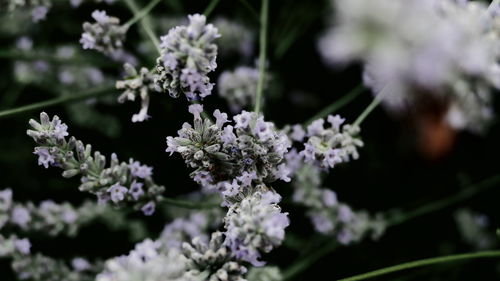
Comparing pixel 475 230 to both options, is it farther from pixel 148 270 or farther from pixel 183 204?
pixel 148 270

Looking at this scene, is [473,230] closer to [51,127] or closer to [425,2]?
[425,2]

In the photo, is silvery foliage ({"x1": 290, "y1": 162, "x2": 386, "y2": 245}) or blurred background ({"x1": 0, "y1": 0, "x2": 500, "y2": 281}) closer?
silvery foliage ({"x1": 290, "y1": 162, "x2": 386, "y2": 245})

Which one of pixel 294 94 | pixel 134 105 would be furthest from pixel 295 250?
pixel 134 105

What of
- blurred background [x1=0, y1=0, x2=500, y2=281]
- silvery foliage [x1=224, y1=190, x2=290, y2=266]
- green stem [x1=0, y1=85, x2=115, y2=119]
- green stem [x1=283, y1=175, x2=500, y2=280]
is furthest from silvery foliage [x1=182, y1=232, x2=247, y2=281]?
blurred background [x1=0, y1=0, x2=500, y2=281]

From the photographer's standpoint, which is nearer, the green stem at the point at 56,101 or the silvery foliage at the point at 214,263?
the silvery foliage at the point at 214,263

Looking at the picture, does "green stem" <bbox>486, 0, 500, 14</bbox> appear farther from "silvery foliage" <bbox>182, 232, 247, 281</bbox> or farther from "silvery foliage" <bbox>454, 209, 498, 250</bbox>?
"silvery foliage" <bbox>454, 209, 498, 250</bbox>

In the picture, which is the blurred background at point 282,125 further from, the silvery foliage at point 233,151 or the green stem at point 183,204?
the silvery foliage at point 233,151

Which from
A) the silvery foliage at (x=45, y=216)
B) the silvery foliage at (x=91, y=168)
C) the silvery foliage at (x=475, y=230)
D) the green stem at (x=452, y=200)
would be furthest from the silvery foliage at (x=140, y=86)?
the silvery foliage at (x=475, y=230)
